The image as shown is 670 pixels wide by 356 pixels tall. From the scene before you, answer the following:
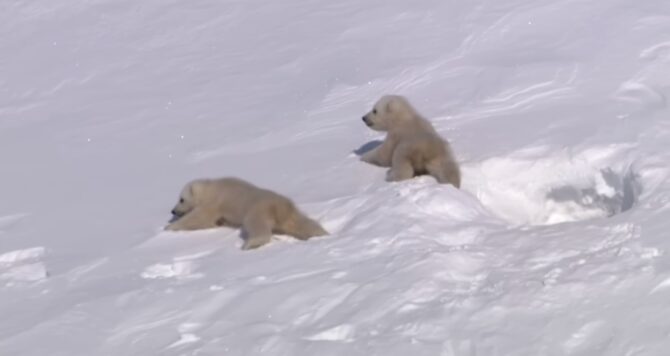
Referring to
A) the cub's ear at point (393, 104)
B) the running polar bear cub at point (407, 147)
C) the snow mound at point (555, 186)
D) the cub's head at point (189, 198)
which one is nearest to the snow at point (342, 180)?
the snow mound at point (555, 186)

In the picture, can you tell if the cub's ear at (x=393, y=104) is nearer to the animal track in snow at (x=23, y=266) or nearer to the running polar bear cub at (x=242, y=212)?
the running polar bear cub at (x=242, y=212)

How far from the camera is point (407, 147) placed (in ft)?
32.2

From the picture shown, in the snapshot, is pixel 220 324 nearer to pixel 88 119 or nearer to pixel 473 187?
pixel 473 187

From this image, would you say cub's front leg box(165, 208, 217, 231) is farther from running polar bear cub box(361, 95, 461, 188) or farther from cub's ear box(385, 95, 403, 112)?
cub's ear box(385, 95, 403, 112)

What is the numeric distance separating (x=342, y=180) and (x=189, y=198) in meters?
1.18

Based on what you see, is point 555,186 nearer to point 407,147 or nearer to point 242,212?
point 407,147

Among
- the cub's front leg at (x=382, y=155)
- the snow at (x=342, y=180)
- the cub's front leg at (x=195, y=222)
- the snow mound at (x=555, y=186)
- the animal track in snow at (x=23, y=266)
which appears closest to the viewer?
the snow at (x=342, y=180)

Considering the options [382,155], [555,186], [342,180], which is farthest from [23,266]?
[555,186]

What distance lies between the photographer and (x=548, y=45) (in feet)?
43.3

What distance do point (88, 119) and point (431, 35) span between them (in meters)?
3.69

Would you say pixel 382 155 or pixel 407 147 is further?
pixel 382 155

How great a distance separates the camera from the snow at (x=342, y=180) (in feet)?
22.1

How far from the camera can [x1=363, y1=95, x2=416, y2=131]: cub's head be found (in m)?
10.6

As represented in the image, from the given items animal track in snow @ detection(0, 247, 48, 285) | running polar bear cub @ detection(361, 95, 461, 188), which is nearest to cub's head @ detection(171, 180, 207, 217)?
animal track in snow @ detection(0, 247, 48, 285)
